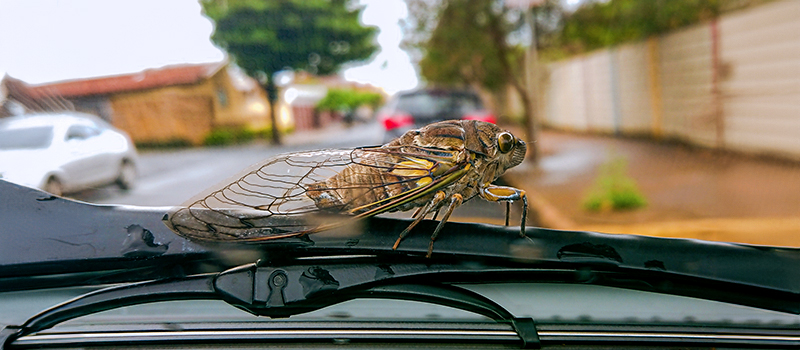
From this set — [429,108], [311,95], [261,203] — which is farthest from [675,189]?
[261,203]

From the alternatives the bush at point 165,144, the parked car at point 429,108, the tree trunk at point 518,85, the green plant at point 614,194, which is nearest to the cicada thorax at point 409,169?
the tree trunk at point 518,85

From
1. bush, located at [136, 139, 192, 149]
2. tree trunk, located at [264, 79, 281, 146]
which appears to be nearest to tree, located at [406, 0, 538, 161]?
tree trunk, located at [264, 79, 281, 146]

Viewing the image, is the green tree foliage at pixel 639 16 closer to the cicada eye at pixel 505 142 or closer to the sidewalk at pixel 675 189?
the sidewalk at pixel 675 189

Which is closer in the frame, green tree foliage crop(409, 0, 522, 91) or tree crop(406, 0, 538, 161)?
tree crop(406, 0, 538, 161)

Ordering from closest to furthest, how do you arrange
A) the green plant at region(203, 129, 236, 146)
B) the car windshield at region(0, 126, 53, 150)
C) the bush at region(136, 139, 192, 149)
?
the car windshield at region(0, 126, 53, 150) < the bush at region(136, 139, 192, 149) < the green plant at region(203, 129, 236, 146)

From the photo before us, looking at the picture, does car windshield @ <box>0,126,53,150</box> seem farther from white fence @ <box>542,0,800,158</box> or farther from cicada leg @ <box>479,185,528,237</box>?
white fence @ <box>542,0,800,158</box>

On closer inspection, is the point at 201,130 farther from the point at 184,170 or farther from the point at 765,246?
the point at 765,246

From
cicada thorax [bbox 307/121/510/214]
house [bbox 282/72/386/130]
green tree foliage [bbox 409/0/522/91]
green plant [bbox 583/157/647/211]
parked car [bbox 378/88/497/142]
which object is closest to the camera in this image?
cicada thorax [bbox 307/121/510/214]
